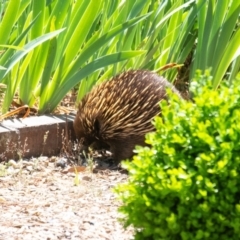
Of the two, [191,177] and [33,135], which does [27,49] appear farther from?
[191,177]

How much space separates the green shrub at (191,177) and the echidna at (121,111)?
2768 millimetres

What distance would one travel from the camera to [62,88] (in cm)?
580

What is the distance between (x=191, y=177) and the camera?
2756 millimetres

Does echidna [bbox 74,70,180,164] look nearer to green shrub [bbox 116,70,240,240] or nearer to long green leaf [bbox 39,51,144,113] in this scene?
long green leaf [bbox 39,51,144,113]

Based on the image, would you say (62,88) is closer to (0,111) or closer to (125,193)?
(0,111)

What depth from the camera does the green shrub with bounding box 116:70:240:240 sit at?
108 inches

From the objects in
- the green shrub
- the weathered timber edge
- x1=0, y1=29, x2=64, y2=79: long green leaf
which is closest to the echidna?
the weathered timber edge

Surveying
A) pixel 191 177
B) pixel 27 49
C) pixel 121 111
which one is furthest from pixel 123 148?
pixel 191 177

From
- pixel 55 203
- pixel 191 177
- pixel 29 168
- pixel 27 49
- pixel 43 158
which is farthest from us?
pixel 43 158

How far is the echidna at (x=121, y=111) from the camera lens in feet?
19.0

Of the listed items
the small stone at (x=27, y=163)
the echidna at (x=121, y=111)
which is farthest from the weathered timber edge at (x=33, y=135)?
the echidna at (x=121, y=111)

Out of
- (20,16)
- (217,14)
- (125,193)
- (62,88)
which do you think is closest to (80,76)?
(62,88)

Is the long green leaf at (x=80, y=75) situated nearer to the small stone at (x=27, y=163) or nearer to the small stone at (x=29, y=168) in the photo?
the small stone at (x=27, y=163)

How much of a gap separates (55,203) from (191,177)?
181 centimetres
